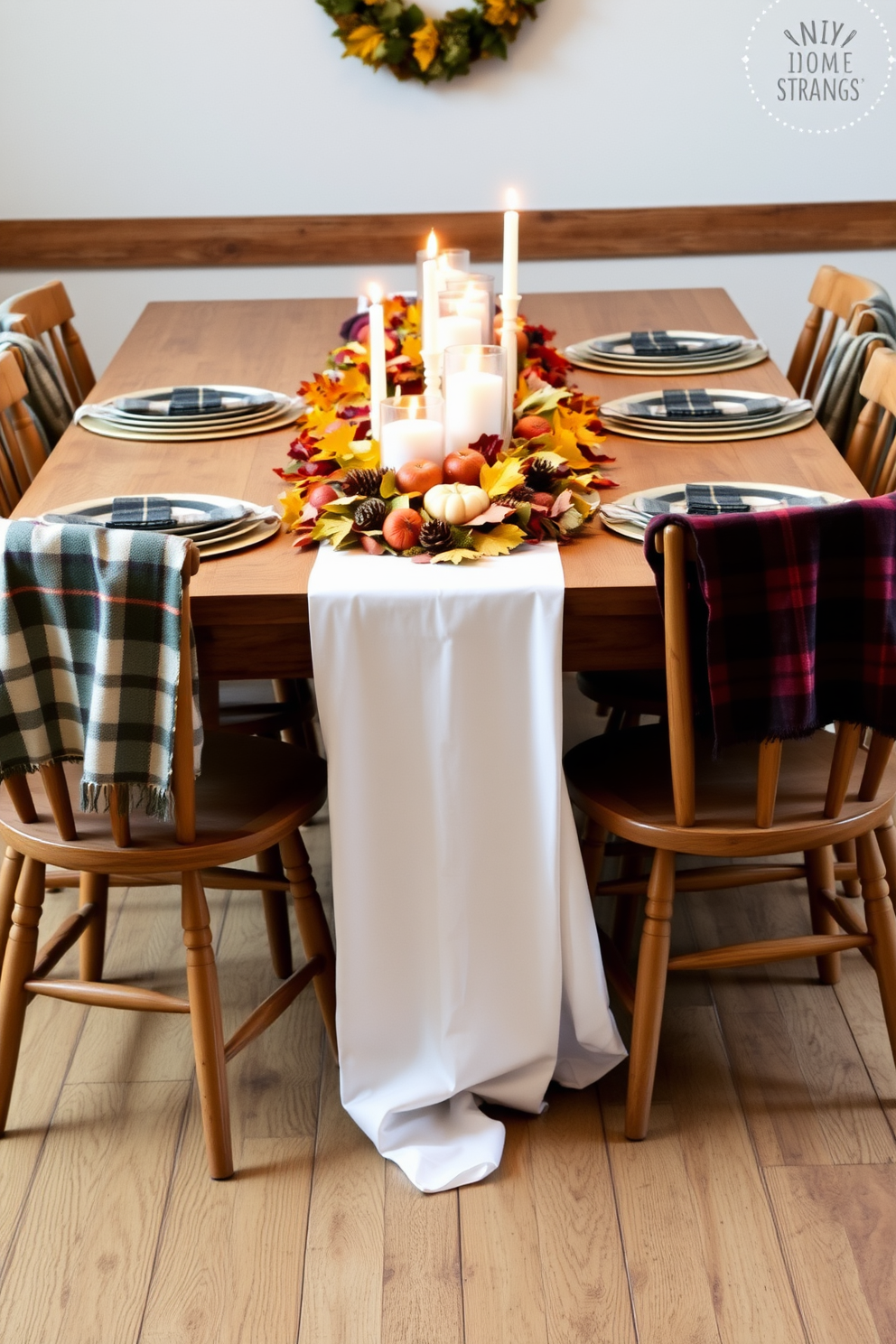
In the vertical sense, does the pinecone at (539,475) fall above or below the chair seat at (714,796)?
above

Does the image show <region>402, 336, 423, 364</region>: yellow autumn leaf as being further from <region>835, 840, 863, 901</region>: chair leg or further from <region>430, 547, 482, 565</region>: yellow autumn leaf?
<region>835, 840, 863, 901</region>: chair leg

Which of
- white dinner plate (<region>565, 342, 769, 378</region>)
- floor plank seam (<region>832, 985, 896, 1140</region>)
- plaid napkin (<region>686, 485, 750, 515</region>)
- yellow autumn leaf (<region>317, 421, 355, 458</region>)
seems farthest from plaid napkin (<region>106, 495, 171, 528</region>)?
floor plank seam (<region>832, 985, 896, 1140</region>)

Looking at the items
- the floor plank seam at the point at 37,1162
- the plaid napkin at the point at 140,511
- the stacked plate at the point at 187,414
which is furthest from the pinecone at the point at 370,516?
the floor plank seam at the point at 37,1162

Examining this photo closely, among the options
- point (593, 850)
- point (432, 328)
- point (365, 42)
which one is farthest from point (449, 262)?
point (365, 42)

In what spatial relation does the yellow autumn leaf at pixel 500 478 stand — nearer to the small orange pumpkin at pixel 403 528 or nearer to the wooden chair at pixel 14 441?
the small orange pumpkin at pixel 403 528

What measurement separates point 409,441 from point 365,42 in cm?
216

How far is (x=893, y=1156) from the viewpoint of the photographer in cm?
165

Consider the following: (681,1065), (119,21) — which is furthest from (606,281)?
(681,1065)

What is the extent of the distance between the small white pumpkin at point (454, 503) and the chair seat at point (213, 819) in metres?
0.39

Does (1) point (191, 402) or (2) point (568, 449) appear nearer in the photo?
(2) point (568, 449)

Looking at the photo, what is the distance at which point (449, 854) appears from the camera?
1561 mm

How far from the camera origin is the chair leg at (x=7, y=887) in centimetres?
167

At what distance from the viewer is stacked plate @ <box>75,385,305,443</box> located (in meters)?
2.07

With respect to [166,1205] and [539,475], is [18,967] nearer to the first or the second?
[166,1205]
